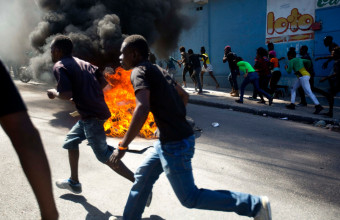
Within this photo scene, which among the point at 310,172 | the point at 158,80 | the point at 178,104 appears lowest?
the point at 310,172

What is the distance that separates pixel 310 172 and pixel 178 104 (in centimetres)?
271

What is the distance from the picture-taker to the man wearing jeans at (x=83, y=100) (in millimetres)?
3012

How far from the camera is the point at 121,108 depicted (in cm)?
605

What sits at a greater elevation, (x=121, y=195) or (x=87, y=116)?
(x=87, y=116)

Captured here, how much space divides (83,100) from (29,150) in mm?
2002

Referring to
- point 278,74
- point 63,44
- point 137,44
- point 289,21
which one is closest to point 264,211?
point 137,44

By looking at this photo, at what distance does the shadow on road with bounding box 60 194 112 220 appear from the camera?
2826 mm

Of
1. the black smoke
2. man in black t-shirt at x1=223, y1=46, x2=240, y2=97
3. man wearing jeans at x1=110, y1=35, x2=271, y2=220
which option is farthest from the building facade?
man wearing jeans at x1=110, y1=35, x2=271, y2=220

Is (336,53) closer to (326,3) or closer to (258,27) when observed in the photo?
(326,3)

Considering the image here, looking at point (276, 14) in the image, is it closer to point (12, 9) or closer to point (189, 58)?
point (189, 58)

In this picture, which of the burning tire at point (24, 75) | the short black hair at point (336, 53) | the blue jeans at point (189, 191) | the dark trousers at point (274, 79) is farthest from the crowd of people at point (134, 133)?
the burning tire at point (24, 75)

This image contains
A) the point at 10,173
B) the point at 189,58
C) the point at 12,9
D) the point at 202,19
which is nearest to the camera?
the point at 10,173

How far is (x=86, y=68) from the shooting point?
318cm

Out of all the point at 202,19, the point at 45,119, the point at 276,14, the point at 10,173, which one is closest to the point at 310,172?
the point at 10,173
